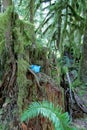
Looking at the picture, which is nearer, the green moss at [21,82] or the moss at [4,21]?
the green moss at [21,82]

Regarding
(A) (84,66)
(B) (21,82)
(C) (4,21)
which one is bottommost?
(A) (84,66)

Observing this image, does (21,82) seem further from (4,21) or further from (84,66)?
(84,66)

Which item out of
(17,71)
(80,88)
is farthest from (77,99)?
(17,71)

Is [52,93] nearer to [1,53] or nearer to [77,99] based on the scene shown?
[1,53]

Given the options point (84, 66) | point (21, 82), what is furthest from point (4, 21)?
point (84, 66)

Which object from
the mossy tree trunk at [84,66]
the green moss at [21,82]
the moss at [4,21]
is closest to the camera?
the green moss at [21,82]

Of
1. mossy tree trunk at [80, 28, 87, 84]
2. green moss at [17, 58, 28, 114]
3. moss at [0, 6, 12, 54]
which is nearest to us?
green moss at [17, 58, 28, 114]

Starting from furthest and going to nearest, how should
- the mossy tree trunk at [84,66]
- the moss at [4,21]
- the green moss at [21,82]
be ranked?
the mossy tree trunk at [84,66], the moss at [4,21], the green moss at [21,82]

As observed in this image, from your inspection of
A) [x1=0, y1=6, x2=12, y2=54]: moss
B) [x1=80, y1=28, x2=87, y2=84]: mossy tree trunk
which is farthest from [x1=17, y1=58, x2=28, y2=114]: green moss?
[x1=80, y1=28, x2=87, y2=84]: mossy tree trunk

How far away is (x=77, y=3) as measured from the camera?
26.1ft

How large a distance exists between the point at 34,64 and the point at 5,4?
107cm

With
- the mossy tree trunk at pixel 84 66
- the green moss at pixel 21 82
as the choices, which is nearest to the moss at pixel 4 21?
the green moss at pixel 21 82

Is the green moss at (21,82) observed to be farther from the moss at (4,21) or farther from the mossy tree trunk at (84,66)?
the mossy tree trunk at (84,66)

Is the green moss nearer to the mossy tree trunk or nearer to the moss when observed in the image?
the moss
